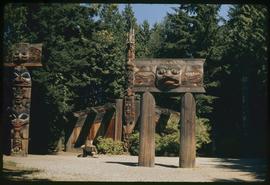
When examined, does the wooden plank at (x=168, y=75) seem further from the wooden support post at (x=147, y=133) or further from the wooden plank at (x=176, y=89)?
the wooden support post at (x=147, y=133)

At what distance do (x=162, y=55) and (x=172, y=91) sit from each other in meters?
7.73

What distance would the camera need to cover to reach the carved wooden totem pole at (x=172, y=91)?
12430 mm

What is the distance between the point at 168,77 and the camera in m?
12.5

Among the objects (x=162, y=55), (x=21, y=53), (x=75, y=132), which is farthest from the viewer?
(x=162, y=55)

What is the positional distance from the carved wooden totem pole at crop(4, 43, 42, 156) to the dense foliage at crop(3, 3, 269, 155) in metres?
0.54

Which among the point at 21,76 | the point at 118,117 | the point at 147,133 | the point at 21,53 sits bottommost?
the point at 147,133

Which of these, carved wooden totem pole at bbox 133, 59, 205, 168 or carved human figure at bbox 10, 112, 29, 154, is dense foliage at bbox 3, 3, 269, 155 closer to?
carved human figure at bbox 10, 112, 29, 154

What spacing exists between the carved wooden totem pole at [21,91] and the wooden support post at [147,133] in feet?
13.0

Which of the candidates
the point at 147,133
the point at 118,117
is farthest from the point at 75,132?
the point at 147,133

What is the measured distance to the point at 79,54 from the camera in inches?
665

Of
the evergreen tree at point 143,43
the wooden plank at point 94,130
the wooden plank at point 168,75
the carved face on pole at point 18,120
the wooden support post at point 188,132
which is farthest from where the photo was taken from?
the wooden plank at point 94,130

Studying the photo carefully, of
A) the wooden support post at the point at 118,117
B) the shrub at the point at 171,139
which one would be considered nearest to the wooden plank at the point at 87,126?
the wooden support post at the point at 118,117

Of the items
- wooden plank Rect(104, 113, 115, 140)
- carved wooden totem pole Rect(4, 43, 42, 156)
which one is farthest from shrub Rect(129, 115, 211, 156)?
carved wooden totem pole Rect(4, 43, 42, 156)

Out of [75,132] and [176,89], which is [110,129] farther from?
[176,89]
